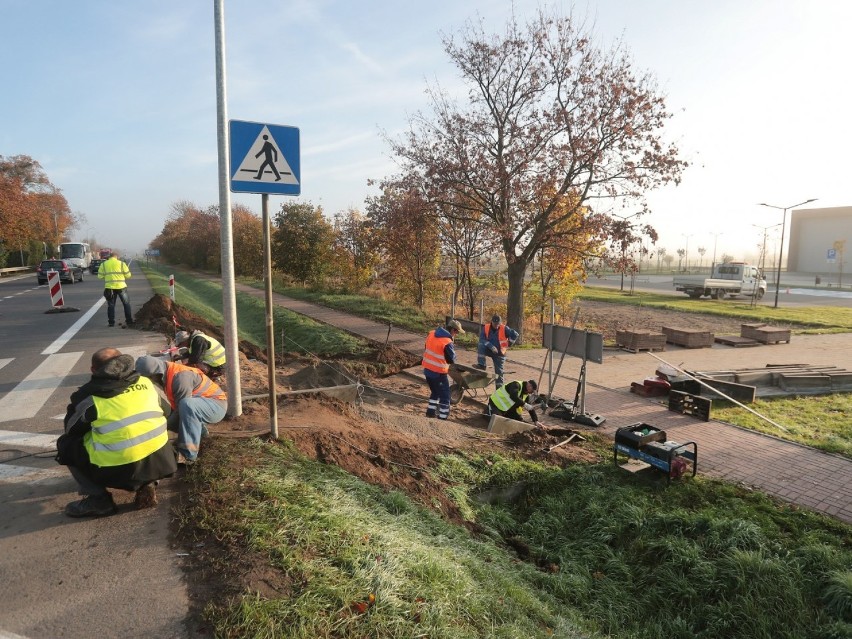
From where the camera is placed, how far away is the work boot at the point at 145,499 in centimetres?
379

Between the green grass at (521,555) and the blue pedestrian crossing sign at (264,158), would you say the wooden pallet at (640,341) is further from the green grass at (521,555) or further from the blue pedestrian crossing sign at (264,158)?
the blue pedestrian crossing sign at (264,158)

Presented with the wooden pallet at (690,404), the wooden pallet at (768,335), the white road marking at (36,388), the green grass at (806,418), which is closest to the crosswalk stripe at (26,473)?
the white road marking at (36,388)

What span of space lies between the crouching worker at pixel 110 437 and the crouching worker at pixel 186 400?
0.60m

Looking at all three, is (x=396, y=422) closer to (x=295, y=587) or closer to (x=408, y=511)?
(x=408, y=511)


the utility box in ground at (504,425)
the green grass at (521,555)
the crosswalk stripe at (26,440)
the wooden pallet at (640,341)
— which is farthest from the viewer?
the wooden pallet at (640,341)

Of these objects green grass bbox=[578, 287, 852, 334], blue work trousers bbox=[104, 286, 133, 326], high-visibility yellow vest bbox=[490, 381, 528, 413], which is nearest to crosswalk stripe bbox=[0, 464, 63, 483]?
high-visibility yellow vest bbox=[490, 381, 528, 413]

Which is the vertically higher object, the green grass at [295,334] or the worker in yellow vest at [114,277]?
the worker in yellow vest at [114,277]

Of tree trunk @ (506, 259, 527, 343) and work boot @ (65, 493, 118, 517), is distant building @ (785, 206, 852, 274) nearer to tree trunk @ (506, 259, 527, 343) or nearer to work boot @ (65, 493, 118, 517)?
tree trunk @ (506, 259, 527, 343)

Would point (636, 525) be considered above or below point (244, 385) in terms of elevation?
below

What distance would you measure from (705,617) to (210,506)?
4.11 metres

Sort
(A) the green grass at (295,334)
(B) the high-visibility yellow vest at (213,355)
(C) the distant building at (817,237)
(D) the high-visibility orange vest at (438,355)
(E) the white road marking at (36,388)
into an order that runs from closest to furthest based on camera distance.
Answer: (E) the white road marking at (36,388) → (B) the high-visibility yellow vest at (213,355) → (D) the high-visibility orange vest at (438,355) → (A) the green grass at (295,334) → (C) the distant building at (817,237)

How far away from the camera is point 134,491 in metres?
3.93

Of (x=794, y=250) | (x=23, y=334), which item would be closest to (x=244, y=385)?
(x=23, y=334)

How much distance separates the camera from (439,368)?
8.35 m
